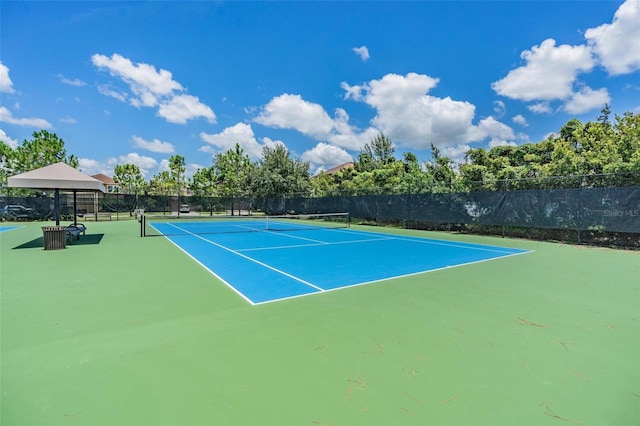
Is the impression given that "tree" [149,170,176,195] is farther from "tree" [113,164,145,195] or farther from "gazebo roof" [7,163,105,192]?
"gazebo roof" [7,163,105,192]

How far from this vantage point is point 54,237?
28.9 feet

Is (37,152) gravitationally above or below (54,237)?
above

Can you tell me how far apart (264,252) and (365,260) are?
2814 millimetres

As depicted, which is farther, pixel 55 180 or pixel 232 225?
pixel 232 225

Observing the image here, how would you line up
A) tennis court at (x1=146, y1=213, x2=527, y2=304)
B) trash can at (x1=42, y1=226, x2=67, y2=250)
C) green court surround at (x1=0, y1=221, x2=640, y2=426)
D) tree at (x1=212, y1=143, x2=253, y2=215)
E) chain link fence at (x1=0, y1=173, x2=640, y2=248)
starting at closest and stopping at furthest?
green court surround at (x1=0, y1=221, x2=640, y2=426)
tennis court at (x1=146, y1=213, x2=527, y2=304)
trash can at (x1=42, y1=226, x2=67, y2=250)
chain link fence at (x1=0, y1=173, x2=640, y2=248)
tree at (x1=212, y1=143, x2=253, y2=215)

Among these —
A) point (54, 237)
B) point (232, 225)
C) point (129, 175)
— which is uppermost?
point (129, 175)

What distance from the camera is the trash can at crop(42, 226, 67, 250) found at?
344 inches

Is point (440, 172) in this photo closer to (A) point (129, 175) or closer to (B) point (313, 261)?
(B) point (313, 261)

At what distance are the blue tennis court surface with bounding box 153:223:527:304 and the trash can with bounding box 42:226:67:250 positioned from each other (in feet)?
9.86

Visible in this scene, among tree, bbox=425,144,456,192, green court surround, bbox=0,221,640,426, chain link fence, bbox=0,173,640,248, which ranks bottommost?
green court surround, bbox=0,221,640,426

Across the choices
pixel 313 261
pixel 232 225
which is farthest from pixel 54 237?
pixel 232 225

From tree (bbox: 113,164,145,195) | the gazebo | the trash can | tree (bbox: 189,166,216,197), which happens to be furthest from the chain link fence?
tree (bbox: 113,164,145,195)

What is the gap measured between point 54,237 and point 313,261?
7325 millimetres

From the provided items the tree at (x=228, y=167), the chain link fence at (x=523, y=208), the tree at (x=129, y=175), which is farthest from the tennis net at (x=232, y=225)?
the tree at (x=129, y=175)
